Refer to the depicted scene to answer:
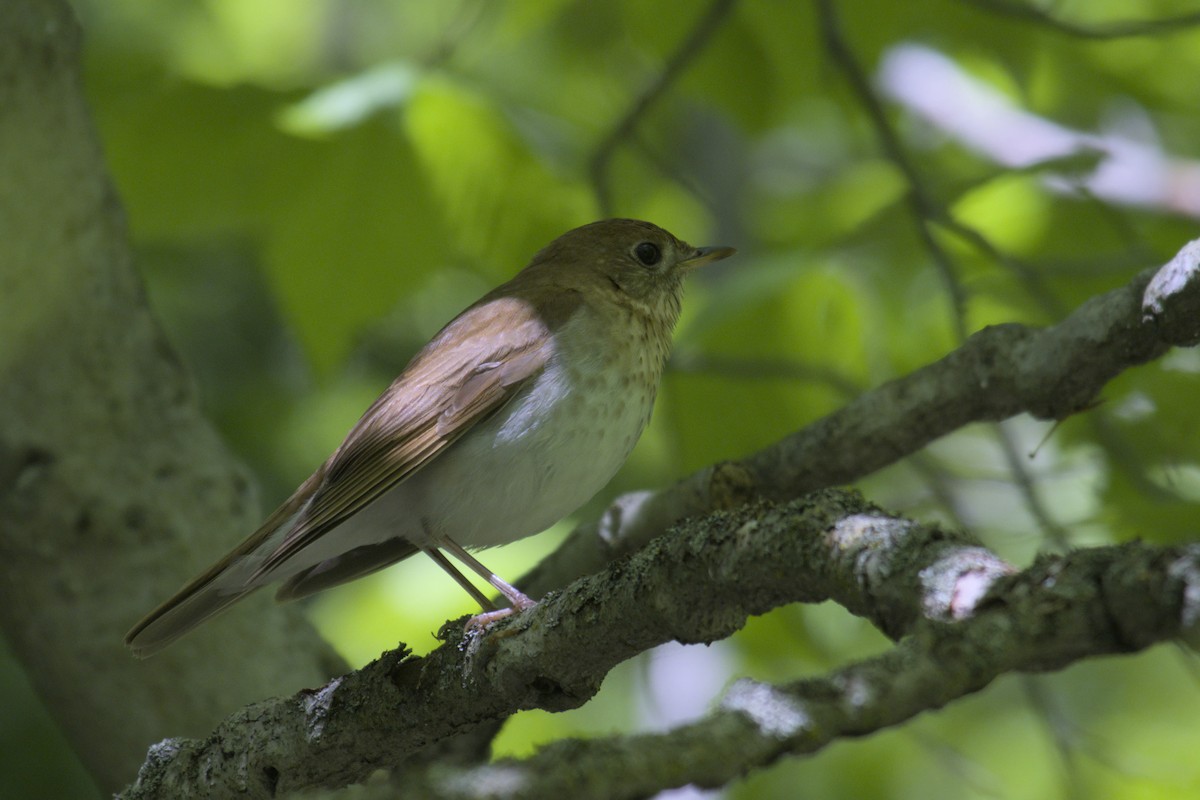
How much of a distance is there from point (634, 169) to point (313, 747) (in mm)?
4148

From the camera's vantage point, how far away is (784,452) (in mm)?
3252

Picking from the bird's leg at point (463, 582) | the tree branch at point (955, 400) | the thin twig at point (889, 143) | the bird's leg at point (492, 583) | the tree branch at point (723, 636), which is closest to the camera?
the tree branch at point (723, 636)

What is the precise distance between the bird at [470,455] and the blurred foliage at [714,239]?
11.6 inches

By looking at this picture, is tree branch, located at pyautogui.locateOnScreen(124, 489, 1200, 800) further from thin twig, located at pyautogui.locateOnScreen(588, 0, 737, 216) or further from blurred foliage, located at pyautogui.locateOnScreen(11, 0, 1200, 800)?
thin twig, located at pyautogui.locateOnScreen(588, 0, 737, 216)

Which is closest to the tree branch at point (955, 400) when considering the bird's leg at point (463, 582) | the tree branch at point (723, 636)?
the bird's leg at point (463, 582)

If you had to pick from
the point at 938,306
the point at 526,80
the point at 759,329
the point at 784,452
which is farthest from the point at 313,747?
the point at 526,80

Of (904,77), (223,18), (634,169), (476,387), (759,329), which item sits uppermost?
(223,18)

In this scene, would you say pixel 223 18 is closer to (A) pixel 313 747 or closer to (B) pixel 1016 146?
(B) pixel 1016 146

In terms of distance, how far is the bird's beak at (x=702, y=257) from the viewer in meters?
4.33

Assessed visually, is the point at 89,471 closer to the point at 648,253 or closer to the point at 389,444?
the point at 389,444

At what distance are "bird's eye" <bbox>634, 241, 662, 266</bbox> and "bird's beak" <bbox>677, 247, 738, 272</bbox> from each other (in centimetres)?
9

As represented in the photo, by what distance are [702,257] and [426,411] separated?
1.37 meters

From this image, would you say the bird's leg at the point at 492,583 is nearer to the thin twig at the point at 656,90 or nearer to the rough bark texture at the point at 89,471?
the rough bark texture at the point at 89,471

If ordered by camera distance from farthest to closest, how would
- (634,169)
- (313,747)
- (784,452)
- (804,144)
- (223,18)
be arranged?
(804,144) → (634,169) → (223,18) → (784,452) → (313,747)
